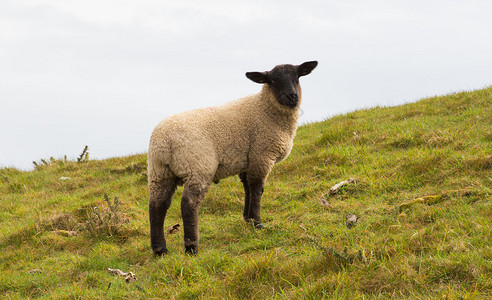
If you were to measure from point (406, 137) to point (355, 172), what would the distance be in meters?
1.87

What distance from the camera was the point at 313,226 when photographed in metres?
6.73

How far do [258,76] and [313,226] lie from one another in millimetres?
2554

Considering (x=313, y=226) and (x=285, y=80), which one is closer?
(x=313, y=226)

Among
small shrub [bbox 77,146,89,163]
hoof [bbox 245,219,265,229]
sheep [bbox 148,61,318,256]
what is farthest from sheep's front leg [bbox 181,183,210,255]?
small shrub [bbox 77,146,89,163]

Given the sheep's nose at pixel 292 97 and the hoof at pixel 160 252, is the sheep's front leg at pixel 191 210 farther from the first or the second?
the sheep's nose at pixel 292 97

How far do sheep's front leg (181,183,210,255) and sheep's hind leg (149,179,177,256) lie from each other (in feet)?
1.17

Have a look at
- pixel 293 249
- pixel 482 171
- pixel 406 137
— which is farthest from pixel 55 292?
pixel 406 137

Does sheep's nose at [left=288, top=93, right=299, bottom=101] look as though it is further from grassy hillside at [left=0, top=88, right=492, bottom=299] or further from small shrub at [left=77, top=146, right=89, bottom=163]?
small shrub at [left=77, top=146, right=89, bottom=163]

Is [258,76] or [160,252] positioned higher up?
[258,76]

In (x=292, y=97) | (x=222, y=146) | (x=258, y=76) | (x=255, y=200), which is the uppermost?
(x=258, y=76)

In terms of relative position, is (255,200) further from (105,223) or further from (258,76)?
(105,223)

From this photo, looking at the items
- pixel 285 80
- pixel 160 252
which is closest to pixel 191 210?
pixel 160 252

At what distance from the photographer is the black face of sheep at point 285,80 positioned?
7.40 m

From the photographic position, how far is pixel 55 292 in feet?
19.9
